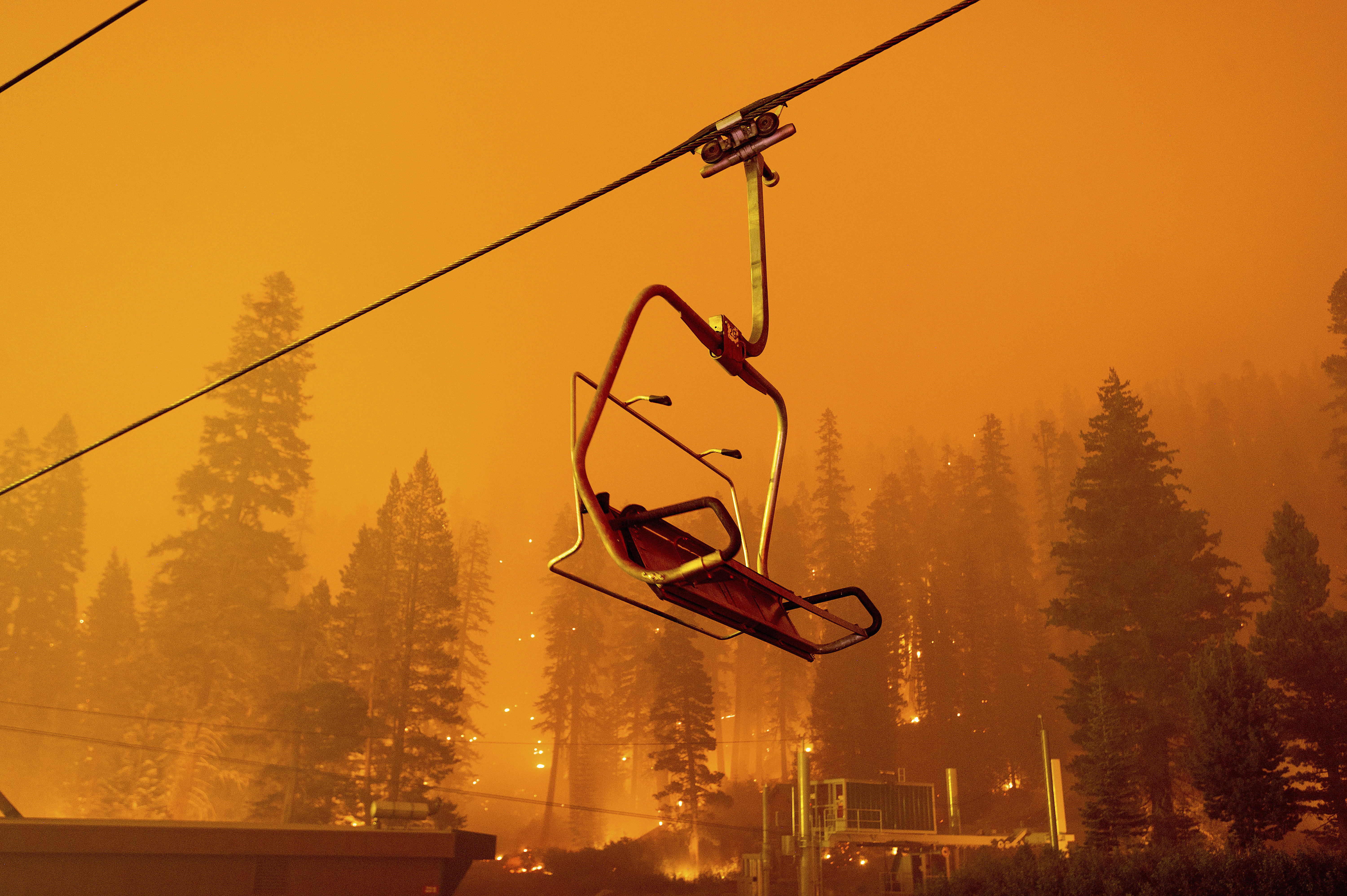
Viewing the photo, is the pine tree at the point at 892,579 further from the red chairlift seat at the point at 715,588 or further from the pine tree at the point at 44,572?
the pine tree at the point at 44,572

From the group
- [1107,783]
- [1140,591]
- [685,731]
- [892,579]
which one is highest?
[892,579]

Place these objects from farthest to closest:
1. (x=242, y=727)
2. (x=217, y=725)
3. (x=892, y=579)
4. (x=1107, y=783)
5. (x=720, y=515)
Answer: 1. (x=892, y=579)
2. (x=217, y=725)
3. (x=242, y=727)
4. (x=1107, y=783)
5. (x=720, y=515)

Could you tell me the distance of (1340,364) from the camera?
49.1 m

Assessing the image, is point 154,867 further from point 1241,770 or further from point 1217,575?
point 1217,575

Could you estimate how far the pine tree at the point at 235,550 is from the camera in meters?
37.8

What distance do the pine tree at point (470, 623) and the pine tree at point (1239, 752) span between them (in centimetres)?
3999

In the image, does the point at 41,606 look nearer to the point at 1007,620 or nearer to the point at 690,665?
the point at 690,665

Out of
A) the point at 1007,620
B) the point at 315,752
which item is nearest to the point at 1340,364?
the point at 1007,620

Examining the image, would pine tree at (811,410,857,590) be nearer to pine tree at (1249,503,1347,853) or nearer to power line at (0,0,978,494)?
pine tree at (1249,503,1347,853)

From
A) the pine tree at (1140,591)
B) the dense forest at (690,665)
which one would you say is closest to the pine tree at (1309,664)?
the dense forest at (690,665)

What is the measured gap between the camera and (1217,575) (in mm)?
38344

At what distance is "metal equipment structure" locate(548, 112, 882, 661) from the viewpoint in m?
3.64

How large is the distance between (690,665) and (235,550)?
22187mm

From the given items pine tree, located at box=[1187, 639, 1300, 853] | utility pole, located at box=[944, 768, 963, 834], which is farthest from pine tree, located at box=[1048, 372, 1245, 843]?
utility pole, located at box=[944, 768, 963, 834]
